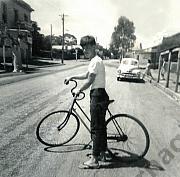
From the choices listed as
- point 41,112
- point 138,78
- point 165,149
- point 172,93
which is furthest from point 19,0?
point 165,149

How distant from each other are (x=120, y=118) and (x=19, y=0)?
188ft

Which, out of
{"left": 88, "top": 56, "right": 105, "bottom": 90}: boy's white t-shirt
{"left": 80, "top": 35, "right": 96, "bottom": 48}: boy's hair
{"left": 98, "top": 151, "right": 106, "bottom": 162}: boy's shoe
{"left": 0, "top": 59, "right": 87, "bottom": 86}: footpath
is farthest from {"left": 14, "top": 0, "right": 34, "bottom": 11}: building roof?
{"left": 98, "top": 151, "right": 106, "bottom": 162}: boy's shoe

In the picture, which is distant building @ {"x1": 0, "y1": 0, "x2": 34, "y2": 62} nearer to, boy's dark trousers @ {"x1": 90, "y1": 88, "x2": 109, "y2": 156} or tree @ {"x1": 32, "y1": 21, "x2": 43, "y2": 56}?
tree @ {"x1": 32, "y1": 21, "x2": 43, "y2": 56}

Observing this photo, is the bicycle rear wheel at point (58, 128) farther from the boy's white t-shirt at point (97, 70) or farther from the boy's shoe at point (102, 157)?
the boy's white t-shirt at point (97, 70)

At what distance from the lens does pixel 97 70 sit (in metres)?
5.54

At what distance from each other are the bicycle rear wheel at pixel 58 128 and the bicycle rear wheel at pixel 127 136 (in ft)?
2.68

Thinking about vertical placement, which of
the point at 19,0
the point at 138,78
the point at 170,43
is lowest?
the point at 138,78

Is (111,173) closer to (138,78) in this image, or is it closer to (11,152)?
(11,152)

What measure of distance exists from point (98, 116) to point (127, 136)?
36.0 inches

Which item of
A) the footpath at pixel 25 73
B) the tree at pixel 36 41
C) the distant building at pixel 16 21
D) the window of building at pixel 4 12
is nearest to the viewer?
the footpath at pixel 25 73

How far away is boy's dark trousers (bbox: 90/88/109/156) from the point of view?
5586mm

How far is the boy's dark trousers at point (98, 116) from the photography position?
18.3 feet

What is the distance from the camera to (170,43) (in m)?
50.6

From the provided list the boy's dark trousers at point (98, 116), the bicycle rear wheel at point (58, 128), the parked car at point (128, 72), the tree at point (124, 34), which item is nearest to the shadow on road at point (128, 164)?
the boy's dark trousers at point (98, 116)
